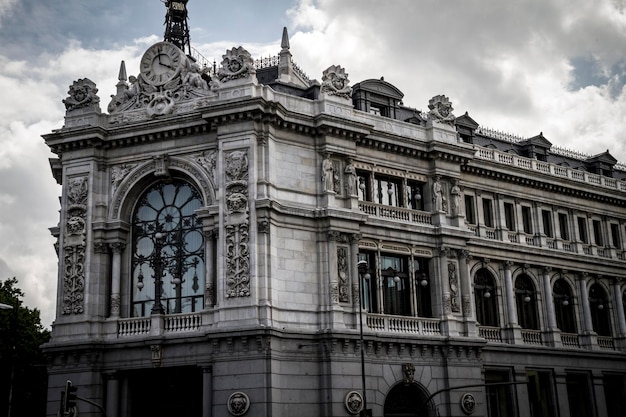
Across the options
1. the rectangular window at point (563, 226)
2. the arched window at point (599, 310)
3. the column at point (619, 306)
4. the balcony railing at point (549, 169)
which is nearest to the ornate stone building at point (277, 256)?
the balcony railing at point (549, 169)

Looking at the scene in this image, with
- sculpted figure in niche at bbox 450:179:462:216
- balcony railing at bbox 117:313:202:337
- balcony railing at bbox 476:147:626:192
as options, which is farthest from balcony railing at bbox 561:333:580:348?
balcony railing at bbox 117:313:202:337

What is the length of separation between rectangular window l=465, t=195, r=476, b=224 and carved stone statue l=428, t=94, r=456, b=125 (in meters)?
5.07

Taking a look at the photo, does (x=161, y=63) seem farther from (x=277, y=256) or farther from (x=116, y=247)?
(x=277, y=256)

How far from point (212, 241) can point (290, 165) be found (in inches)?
225

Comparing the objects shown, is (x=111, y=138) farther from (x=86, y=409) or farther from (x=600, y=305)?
(x=600, y=305)

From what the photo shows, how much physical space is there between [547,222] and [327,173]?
19.9m

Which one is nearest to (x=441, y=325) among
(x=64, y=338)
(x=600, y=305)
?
(x=600, y=305)

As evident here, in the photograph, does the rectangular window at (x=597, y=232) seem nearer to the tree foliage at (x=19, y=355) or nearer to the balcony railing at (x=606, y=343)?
the balcony railing at (x=606, y=343)

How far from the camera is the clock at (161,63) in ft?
157

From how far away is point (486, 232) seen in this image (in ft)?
182

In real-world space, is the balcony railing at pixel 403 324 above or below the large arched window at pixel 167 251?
below

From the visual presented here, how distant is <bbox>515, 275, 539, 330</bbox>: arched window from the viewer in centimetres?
5628

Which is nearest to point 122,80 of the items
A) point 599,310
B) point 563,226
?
point 563,226

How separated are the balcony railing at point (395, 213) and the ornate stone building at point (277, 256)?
0.38ft
